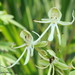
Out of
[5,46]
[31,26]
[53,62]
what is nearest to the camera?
[53,62]

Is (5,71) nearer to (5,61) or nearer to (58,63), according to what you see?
(5,61)

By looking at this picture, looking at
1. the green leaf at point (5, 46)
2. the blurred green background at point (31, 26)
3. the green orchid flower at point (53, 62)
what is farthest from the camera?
the blurred green background at point (31, 26)

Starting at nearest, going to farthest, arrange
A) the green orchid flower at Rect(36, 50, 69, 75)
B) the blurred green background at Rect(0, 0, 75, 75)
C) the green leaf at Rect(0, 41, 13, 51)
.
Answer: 1. the green orchid flower at Rect(36, 50, 69, 75)
2. the green leaf at Rect(0, 41, 13, 51)
3. the blurred green background at Rect(0, 0, 75, 75)

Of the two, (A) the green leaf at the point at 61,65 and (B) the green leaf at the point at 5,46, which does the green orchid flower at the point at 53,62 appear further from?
(B) the green leaf at the point at 5,46

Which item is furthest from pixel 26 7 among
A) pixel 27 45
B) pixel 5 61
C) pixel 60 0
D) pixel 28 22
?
pixel 27 45

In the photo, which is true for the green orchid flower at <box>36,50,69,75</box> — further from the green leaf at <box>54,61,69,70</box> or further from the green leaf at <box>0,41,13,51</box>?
the green leaf at <box>0,41,13,51</box>

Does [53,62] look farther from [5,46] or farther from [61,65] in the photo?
[5,46]

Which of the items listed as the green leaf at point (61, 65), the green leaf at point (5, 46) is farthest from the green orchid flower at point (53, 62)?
the green leaf at point (5, 46)

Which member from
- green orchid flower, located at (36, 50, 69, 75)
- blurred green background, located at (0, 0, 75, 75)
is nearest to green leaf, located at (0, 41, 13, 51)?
blurred green background, located at (0, 0, 75, 75)

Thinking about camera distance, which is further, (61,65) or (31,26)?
(31,26)

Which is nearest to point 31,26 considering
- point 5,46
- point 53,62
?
point 5,46

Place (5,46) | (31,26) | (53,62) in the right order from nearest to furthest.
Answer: (53,62)
(5,46)
(31,26)
